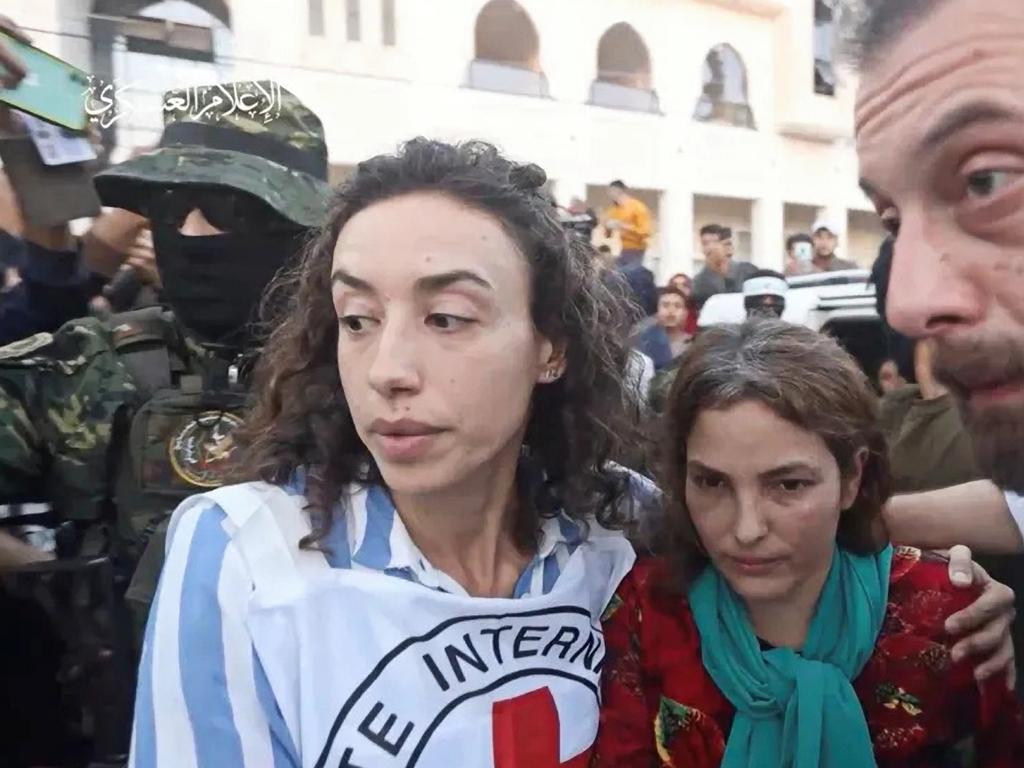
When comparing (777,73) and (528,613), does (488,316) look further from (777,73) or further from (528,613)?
(777,73)

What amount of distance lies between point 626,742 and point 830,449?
1.22 feet

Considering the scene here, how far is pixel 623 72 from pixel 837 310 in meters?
1.45

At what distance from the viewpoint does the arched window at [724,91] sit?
118 centimetres

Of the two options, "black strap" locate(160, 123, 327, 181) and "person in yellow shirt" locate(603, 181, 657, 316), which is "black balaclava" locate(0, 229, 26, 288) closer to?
"black strap" locate(160, 123, 327, 181)

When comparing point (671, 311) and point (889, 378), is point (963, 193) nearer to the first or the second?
point (889, 378)

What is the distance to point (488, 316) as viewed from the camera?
37.7 inches

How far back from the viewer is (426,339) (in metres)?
0.93

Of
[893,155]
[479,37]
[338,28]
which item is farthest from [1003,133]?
[338,28]

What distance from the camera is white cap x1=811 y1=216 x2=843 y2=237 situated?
43.1 inches

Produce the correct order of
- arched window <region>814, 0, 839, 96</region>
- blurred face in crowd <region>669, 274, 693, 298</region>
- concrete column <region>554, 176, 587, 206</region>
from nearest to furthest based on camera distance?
arched window <region>814, 0, 839, 96</region>
concrete column <region>554, 176, 587, 206</region>
blurred face in crowd <region>669, 274, 693, 298</region>

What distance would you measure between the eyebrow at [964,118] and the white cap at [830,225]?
390 millimetres

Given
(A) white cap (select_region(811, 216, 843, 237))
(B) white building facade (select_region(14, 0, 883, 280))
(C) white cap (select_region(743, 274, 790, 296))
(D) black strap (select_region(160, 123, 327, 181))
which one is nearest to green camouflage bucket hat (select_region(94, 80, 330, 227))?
(D) black strap (select_region(160, 123, 327, 181))

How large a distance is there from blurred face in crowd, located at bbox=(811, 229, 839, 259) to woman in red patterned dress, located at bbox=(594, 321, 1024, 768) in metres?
0.17

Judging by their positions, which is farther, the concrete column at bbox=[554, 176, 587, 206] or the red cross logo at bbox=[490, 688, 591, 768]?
the concrete column at bbox=[554, 176, 587, 206]
